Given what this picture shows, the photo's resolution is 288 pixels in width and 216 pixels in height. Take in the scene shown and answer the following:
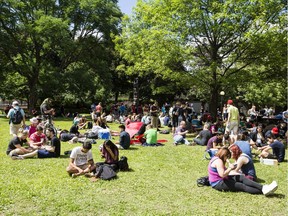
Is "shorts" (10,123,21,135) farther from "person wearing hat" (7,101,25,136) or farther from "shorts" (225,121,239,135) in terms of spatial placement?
"shorts" (225,121,239,135)

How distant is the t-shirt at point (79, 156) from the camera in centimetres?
808

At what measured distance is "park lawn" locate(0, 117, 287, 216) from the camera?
5.70 meters

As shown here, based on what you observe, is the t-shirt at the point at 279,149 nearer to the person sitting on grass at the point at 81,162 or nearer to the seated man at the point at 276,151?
the seated man at the point at 276,151

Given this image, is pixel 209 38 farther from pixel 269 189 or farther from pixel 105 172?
pixel 269 189

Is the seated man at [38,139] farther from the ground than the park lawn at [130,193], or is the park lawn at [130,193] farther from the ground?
the seated man at [38,139]

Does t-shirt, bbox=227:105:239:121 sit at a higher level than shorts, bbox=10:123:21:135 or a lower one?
higher

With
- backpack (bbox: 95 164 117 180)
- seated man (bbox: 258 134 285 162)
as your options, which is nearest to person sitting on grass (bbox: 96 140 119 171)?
backpack (bbox: 95 164 117 180)

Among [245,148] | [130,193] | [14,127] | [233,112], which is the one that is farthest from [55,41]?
[130,193]

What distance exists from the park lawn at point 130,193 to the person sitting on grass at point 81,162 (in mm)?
233

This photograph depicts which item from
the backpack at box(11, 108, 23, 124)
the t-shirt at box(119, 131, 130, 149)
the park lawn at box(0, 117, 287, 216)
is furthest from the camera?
the backpack at box(11, 108, 23, 124)

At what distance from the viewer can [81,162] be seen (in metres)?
8.12

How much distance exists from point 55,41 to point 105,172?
21.8 m

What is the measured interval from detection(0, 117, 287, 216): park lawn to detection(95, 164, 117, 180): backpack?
0.58 ft

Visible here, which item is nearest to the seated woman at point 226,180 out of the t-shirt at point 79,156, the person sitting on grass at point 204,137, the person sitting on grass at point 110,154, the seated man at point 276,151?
the person sitting on grass at point 110,154
